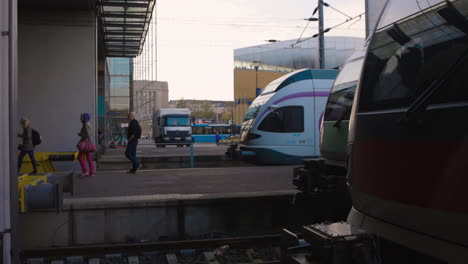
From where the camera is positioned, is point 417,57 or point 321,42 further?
point 321,42

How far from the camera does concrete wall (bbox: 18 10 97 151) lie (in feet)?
44.2

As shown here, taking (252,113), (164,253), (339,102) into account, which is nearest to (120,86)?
(252,113)

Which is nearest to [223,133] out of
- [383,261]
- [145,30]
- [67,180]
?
[145,30]

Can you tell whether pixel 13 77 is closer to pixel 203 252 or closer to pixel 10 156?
pixel 10 156

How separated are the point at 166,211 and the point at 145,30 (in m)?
12.6

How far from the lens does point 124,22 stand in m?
16.7

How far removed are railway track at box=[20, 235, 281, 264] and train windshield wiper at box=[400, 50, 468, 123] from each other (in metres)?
3.41

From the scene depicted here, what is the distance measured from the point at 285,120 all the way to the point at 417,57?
11075mm

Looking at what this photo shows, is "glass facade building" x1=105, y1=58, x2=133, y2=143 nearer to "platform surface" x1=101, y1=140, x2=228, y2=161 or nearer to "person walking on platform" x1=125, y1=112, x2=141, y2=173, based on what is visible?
"platform surface" x1=101, y1=140, x2=228, y2=161

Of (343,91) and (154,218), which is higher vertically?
(343,91)

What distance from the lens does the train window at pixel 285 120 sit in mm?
13630

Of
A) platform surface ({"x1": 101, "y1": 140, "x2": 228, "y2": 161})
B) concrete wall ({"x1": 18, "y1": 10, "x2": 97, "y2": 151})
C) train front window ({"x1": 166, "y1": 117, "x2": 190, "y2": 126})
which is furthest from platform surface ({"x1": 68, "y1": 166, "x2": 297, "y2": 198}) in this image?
train front window ({"x1": 166, "y1": 117, "x2": 190, "y2": 126})

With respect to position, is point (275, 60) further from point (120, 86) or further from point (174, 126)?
point (174, 126)

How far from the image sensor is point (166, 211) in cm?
682
